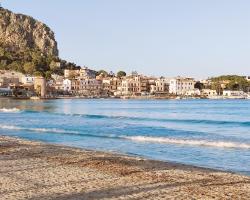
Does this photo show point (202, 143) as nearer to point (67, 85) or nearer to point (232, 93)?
point (67, 85)

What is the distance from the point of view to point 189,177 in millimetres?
11242

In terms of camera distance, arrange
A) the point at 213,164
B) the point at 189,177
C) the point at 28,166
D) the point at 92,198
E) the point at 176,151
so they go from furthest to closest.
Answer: the point at 176,151
the point at 213,164
the point at 28,166
the point at 189,177
the point at 92,198

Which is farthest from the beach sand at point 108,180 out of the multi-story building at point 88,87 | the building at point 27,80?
the multi-story building at point 88,87

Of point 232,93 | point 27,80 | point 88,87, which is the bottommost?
point 232,93

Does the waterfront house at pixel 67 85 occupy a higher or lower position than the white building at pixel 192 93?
higher

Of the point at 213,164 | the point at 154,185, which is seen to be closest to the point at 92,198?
the point at 154,185

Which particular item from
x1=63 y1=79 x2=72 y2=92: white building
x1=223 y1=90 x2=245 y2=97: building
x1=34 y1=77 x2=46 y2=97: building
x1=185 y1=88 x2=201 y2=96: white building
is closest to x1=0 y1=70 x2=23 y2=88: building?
x1=34 y1=77 x2=46 y2=97: building

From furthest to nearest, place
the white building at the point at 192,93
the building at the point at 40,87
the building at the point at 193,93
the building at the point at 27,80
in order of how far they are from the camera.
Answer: the white building at the point at 192,93 < the building at the point at 193,93 < the building at the point at 27,80 < the building at the point at 40,87

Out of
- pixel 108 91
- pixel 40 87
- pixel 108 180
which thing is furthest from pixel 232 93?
pixel 108 180

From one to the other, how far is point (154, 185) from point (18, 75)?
185m

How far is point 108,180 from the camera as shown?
10547mm

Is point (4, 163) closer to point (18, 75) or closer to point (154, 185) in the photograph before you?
point (154, 185)

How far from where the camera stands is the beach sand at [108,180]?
9102 mm

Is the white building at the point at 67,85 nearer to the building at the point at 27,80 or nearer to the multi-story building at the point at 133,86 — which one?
the building at the point at 27,80
